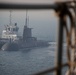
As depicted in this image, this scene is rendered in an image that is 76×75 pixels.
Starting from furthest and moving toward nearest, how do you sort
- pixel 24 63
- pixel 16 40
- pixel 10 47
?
pixel 16 40
pixel 10 47
pixel 24 63

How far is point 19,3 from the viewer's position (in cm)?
68

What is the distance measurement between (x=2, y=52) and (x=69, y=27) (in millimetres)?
24418

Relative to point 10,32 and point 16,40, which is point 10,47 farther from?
point 10,32

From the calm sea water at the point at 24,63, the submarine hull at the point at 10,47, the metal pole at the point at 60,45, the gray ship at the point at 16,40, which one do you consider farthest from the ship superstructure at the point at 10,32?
the metal pole at the point at 60,45

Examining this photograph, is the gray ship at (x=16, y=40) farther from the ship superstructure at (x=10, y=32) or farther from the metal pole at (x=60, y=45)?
the metal pole at (x=60, y=45)

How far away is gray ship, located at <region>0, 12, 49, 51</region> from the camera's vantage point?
26839 mm

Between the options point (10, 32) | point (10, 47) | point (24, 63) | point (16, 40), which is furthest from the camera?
point (16, 40)

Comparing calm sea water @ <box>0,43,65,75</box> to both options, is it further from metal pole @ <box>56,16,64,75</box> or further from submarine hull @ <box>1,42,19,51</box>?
metal pole @ <box>56,16,64,75</box>

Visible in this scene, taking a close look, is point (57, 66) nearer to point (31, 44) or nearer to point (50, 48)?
point (50, 48)

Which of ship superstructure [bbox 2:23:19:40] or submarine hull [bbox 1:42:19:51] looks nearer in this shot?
submarine hull [bbox 1:42:19:51]

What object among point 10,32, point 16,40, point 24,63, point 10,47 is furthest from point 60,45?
point 16,40

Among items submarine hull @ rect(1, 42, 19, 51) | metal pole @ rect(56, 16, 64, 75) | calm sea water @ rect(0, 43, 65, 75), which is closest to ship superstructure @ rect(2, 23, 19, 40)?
submarine hull @ rect(1, 42, 19, 51)

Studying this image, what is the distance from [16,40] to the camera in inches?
1088

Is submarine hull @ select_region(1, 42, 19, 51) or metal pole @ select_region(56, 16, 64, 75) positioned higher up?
metal pole @ select_region(56, 16, 64, 75)
